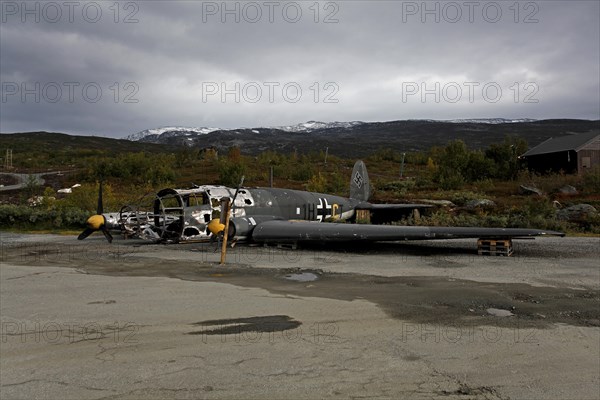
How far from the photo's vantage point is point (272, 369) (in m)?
5.18

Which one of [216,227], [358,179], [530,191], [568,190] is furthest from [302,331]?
[568,190]

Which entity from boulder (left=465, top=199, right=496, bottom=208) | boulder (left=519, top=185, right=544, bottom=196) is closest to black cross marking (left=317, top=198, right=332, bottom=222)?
boulder (left=465, top=199, right=496, bottom=208)

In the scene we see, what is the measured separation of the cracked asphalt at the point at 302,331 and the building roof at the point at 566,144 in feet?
141

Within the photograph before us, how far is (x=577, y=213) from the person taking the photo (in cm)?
2362

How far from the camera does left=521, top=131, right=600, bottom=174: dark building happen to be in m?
47.0

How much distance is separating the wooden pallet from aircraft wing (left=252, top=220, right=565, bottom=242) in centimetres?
16

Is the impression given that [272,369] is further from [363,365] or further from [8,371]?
[8,371]

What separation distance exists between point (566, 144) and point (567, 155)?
3.06 m

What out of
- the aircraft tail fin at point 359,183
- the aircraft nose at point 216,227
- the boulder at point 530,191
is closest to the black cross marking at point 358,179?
the aircraft tail fin at point 359,183

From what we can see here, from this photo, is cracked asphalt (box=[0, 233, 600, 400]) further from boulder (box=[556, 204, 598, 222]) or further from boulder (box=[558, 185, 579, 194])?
boulder (box=[558, 185, 579, 194])

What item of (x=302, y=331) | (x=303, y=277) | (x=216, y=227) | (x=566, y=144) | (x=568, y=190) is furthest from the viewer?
(x=566, y=144)

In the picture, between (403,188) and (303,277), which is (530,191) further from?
(303,277)

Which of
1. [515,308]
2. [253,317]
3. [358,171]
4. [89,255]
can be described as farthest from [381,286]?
[358,171]

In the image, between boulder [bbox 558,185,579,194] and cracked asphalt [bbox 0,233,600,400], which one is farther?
boulder [bbox 558,185,579,194]
